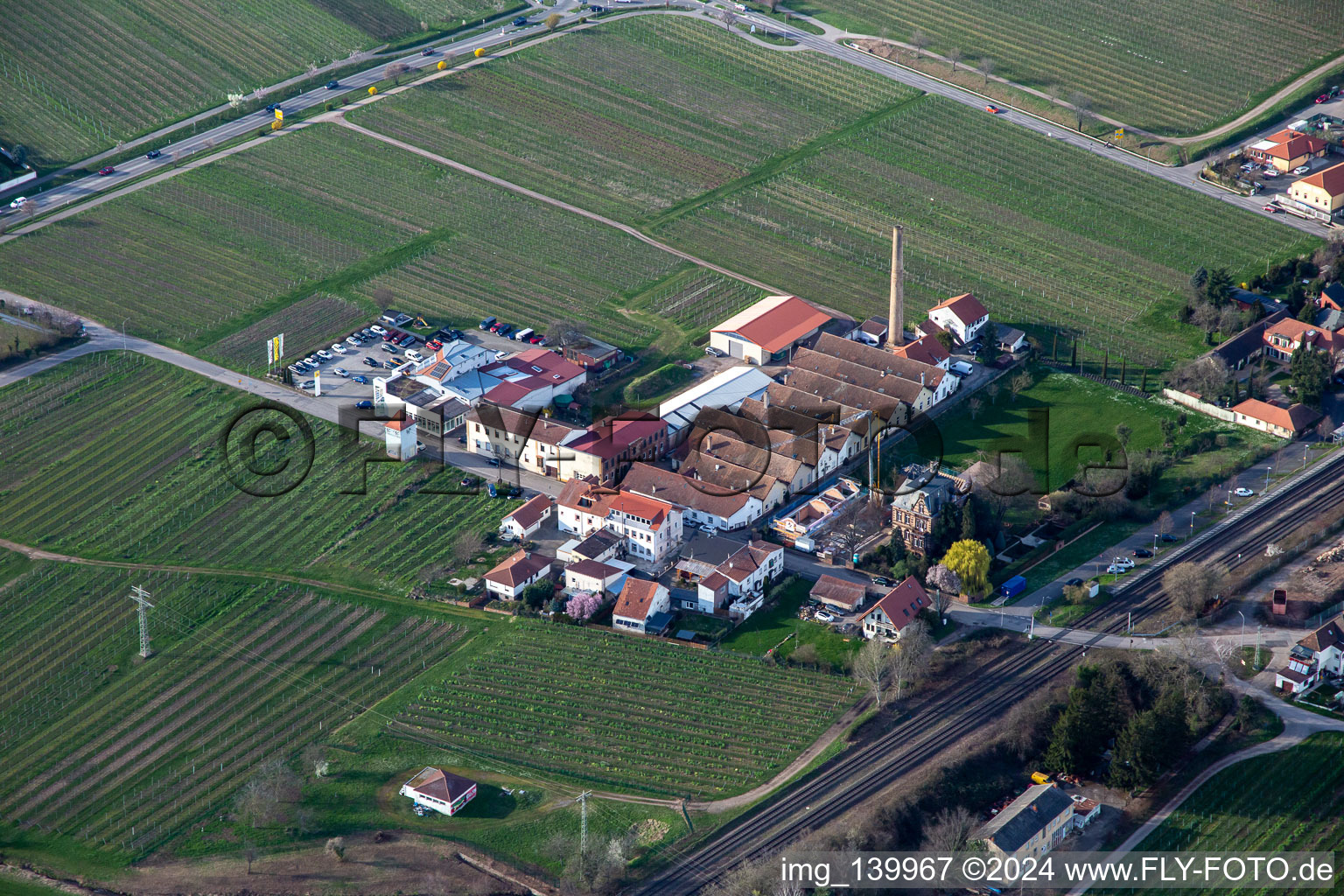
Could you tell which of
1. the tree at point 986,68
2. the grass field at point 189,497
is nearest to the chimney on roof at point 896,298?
the grass field at point 189,497

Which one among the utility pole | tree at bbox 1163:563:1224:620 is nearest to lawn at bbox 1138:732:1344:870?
tree at bbox 1163:563:1224:620

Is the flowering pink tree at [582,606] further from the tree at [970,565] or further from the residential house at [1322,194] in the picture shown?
the residential house at [1322,194]

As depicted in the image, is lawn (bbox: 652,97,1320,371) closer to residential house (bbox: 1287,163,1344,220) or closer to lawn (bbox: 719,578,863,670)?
residential house (bbox: 1287,163,1344,220)

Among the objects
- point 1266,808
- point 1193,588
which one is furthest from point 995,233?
point 1266,808

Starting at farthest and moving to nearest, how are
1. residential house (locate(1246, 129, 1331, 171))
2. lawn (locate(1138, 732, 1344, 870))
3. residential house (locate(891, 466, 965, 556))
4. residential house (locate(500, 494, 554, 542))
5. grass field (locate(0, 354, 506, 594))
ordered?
residential house (locate(1246, 129, 1331, 171)) < residential house (locate(500, 494, 554, 542)) < grass field (locate(0, 354, 506, 594)) < residential house (locate(891, 466, 965, 556)) < lawn (locate(1138, 732, 1344, 870))

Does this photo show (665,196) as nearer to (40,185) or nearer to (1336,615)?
(40,185)

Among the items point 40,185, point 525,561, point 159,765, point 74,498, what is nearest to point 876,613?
point 525,561

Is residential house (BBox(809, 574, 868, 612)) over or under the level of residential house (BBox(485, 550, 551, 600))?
over
